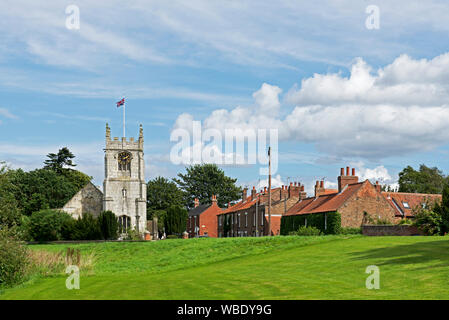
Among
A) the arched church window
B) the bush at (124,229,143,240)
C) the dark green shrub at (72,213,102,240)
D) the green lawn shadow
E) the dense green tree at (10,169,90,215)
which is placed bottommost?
the bush at (124,229,143,240)

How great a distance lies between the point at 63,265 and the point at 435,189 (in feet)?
260

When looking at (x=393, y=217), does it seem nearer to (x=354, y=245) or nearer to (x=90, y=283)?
(x=354, y=245)

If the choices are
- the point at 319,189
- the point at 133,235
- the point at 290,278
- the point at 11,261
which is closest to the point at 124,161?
the point at 133,235

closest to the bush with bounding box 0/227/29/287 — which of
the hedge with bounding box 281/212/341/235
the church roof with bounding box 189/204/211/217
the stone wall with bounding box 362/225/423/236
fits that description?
the stone wall with bounding box 362/225/423/236

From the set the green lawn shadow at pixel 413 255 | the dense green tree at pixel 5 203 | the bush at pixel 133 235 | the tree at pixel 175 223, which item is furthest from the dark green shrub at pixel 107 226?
the green lawn shadow at pixel 413 255

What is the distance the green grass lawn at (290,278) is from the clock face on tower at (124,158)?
54910 mm

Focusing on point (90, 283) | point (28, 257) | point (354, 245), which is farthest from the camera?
point (354, 245)

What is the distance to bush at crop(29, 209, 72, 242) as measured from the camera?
80688mm

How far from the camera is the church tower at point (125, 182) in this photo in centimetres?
9538

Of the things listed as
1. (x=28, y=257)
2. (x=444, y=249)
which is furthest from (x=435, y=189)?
(x=28, y=257)

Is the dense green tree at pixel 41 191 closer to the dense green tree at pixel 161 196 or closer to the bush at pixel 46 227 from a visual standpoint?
the bush at pixel 46 227

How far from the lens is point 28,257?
3516 centimetres

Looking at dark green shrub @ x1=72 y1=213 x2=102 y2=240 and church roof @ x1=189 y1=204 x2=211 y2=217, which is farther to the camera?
church roof @ x1=189 y1=204 x2=211 y2=217

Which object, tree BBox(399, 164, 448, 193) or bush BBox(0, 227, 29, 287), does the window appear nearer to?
tree BBox(399, 164, 448, 193)
